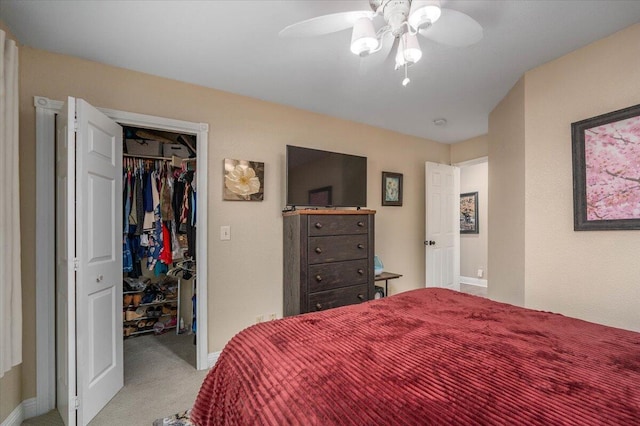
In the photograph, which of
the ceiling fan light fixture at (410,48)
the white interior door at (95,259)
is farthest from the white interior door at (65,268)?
the ceiling fan light fixture at (410,48)

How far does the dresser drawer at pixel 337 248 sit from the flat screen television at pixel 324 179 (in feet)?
1.35

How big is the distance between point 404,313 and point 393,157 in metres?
2.74

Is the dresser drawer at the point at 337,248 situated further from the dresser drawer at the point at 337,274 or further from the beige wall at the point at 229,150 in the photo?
the beige wall at the point at 229,150

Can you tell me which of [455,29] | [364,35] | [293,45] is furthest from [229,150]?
[455,29]

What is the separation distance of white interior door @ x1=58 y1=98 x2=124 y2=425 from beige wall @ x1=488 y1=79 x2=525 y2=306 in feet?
10.5

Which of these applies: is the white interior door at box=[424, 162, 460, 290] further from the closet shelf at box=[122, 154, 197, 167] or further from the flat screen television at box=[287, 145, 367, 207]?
the closet shelf at box=[122, 154, 197, 167]

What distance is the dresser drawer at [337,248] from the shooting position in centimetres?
262

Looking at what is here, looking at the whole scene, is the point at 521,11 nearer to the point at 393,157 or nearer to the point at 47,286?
the point at 393,157

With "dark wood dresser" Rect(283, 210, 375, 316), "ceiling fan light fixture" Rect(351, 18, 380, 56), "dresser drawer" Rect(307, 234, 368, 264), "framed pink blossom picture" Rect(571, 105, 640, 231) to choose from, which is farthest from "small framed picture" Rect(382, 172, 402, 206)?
"ceiling fan light fixture" Rect(351, 18, 380, 56)

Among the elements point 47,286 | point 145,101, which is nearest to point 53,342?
point 47,286

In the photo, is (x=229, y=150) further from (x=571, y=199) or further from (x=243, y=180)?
(x=571, y=199)

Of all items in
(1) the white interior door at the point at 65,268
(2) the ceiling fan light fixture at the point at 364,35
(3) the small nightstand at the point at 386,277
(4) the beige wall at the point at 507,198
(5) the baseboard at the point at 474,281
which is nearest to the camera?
(2) the ceiling fan light fixture at the point at 364,35

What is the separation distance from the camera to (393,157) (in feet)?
12.7

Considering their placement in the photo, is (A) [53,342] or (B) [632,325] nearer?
(B) [632,325]
